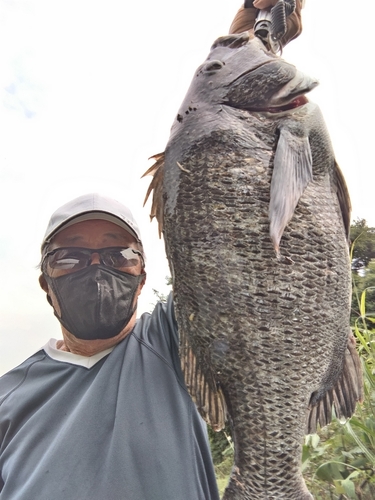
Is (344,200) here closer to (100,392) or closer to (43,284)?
(100,392)

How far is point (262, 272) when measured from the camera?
1.66 meters

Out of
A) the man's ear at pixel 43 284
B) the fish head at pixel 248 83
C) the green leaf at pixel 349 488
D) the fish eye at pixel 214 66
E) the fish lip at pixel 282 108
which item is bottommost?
the green leaf at pixel 349 488

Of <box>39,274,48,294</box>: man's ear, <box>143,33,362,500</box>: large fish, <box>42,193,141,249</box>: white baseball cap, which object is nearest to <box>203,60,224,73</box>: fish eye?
<box>143,33,362,500</box>: large fish

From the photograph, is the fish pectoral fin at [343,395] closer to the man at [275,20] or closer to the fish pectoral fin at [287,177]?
the fish pectoral fin at [287,177]

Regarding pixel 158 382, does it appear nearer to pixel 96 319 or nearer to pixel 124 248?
pixel 96 319

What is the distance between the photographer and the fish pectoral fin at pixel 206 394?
1770 mm

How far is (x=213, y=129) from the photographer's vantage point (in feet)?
5.79

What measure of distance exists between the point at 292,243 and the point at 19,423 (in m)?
1.83

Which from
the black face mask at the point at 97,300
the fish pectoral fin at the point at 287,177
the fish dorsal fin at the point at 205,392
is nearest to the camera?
the fish pectoral fin at the point at 287,177

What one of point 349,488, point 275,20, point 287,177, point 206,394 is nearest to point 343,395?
point 206,394

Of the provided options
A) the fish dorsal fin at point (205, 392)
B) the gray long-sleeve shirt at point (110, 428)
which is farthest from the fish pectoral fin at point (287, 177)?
the gray long-sleeve shirt at point (110, 428)

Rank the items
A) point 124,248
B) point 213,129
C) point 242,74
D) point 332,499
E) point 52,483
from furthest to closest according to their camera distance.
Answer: point 332,499
point 124,248
point 52,483
point 242,74
point 213,129

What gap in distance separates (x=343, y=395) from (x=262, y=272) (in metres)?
0.66

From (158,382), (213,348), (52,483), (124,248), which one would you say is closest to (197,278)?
(213,348)
